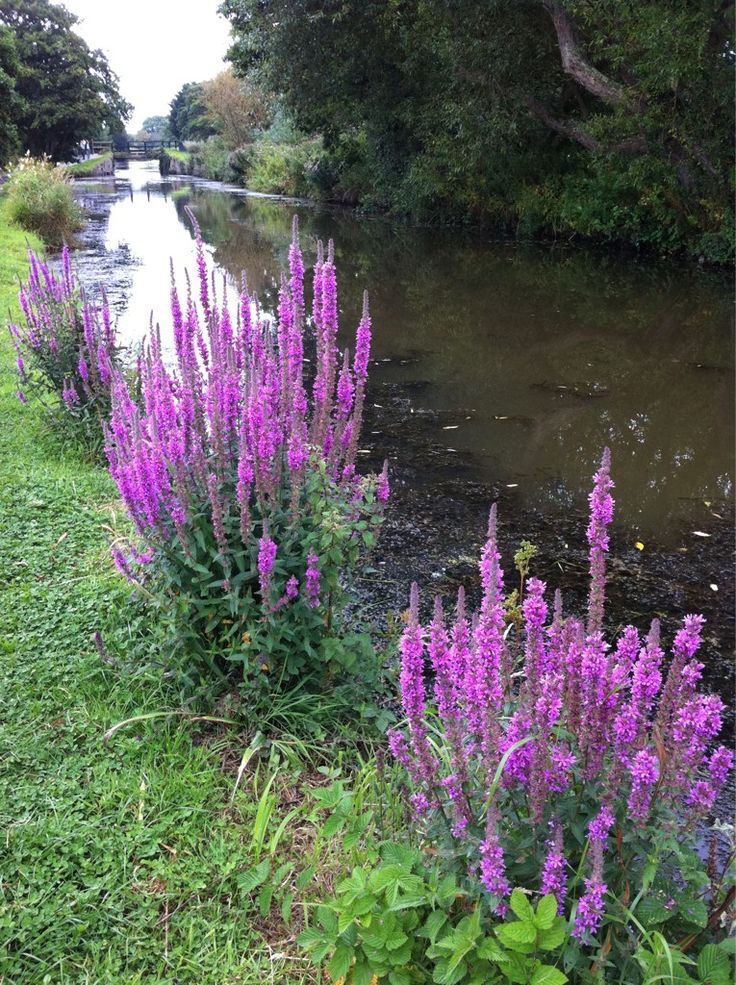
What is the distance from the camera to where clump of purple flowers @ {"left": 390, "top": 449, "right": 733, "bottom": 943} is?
5.76 ft

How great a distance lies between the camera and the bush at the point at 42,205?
19.3m

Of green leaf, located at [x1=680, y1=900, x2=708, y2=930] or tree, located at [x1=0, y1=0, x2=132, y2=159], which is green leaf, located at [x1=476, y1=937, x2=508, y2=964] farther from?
tree, located at [x1=0, y1=0, x2=132, y2=159]

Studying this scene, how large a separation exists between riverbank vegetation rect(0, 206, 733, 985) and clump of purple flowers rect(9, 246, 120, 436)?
1.86 m

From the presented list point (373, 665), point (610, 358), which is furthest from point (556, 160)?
point (373, 665)

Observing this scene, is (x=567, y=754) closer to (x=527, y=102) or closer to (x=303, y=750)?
(x=303, y=750)

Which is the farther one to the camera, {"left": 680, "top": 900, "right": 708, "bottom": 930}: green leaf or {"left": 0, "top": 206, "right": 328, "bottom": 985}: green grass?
{"left": 0, "top": 206, "right": 328, "bottom": 985}: green grass

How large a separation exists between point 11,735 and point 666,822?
2.47 m

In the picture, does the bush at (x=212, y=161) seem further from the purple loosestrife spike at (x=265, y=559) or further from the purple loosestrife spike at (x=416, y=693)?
the purple loosestrife spike at (x=416, y=693)

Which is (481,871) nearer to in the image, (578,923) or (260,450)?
(578,923)

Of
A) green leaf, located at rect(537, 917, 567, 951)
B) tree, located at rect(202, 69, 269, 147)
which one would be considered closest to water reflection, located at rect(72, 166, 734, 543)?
green leaf, located at rect(537, 917, 567, 951)

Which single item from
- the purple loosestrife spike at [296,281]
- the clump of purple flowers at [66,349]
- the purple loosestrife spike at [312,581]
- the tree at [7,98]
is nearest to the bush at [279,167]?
the tree at [7,98]

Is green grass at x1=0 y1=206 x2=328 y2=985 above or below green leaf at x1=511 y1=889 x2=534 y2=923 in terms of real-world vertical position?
below

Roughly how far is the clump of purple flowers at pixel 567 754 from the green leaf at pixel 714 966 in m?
0.16

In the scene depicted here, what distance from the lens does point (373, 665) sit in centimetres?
344
